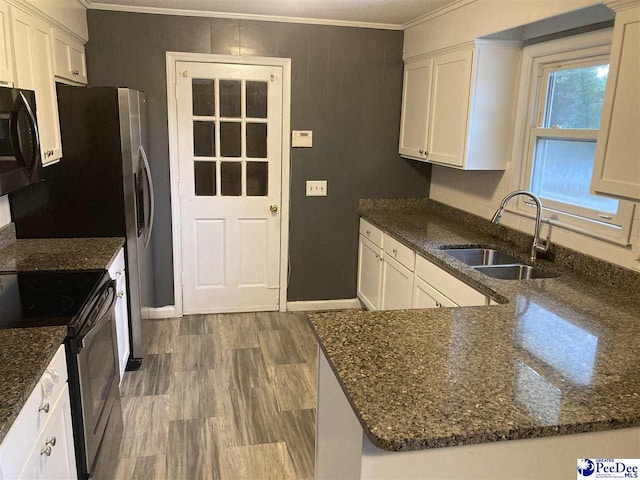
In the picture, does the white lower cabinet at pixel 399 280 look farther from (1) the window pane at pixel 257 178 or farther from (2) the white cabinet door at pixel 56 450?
(2) the white cabinet door at pixel 56 450

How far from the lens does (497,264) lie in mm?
2969

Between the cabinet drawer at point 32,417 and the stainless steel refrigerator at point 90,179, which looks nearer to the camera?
the cabinet drawer at point 32,417

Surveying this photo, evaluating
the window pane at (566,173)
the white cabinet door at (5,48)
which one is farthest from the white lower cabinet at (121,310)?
the window pane at (566,173)

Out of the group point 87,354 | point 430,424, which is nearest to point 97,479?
point 87,354

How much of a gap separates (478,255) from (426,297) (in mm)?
440

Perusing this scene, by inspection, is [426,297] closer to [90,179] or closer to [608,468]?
[608,468]

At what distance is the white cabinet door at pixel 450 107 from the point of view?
3100mm

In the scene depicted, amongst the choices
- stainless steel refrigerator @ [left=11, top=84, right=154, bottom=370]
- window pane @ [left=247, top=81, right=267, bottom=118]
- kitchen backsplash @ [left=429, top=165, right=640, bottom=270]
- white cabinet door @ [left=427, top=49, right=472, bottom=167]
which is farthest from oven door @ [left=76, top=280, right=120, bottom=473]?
kitchen backsplash @ [left=429, top=165, right=640, bottom=270]

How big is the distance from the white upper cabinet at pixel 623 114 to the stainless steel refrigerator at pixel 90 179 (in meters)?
2.43

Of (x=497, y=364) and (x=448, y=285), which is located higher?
(x=497, y=364)

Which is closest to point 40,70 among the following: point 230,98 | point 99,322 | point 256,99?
point 99,322

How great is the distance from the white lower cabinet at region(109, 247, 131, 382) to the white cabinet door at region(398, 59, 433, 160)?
86.0 inches

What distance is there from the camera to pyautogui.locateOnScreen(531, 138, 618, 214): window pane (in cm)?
263

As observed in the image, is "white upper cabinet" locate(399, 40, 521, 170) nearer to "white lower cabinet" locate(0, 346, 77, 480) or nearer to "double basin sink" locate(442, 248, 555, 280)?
"double basin sink" locate(442, 248, 555, 280)
